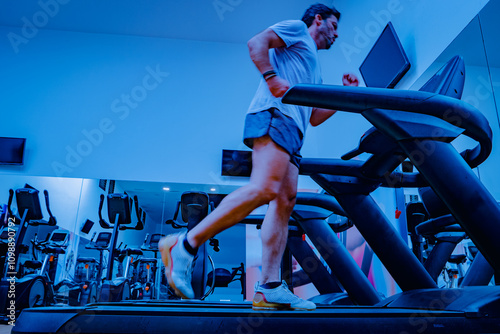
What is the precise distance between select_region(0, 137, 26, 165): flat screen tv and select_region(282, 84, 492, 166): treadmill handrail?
17.5 feet

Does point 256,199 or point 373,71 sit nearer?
point 256,199

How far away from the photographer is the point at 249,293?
17.1 feet

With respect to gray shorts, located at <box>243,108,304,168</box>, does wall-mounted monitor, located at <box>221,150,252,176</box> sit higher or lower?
higher

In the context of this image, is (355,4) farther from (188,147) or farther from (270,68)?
(270,68)

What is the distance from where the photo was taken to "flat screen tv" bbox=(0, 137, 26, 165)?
5.42 m

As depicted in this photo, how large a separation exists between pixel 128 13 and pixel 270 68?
16.5 feet

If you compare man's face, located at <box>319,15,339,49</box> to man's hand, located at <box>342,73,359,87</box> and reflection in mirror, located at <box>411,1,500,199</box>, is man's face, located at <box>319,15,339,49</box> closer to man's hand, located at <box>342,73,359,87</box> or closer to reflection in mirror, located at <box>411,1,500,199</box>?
man's hand, located at <box>342,73,359,87</box>

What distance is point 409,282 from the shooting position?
179 centimetres

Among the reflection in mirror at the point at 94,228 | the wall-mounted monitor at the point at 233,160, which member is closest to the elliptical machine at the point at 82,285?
the reflection in mirror at the point at 94,228

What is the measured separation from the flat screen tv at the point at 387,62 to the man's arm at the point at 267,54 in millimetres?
1966

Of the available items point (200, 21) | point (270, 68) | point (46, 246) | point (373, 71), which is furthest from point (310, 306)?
point (200, 21)

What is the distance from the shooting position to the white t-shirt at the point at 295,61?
5.24 feet

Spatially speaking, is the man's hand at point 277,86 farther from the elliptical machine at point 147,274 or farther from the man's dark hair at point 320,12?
the elliptical machine at point 147,274

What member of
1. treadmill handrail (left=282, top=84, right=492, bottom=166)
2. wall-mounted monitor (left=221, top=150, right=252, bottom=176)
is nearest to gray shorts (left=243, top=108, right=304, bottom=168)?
treadmill handrail (left=282, top=84, right=492, bottom=166)
